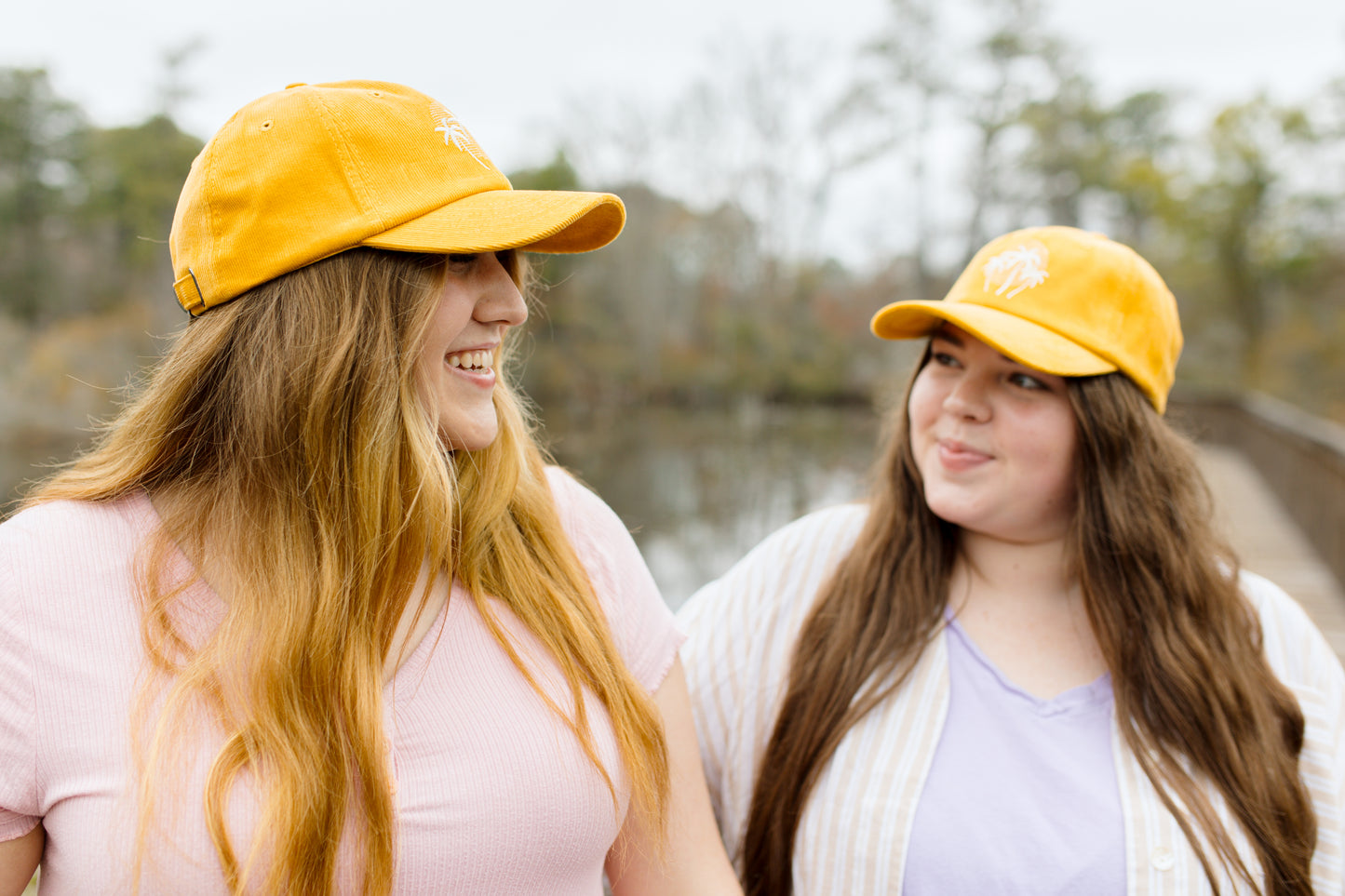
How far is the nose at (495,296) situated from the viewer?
121cm

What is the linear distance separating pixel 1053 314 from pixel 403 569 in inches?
42.8

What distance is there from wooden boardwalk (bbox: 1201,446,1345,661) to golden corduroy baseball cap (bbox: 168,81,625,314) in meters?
1.66

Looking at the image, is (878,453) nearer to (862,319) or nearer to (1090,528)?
(1090,528)

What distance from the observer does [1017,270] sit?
168 centimetres

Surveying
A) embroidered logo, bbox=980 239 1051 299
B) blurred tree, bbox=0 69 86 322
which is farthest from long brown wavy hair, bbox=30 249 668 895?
blurred tree, bbox=0 69 86 322

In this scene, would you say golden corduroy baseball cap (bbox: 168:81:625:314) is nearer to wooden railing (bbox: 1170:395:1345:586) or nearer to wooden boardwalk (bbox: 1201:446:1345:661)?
wooden railing (bbox: 1170:395:1345:586)

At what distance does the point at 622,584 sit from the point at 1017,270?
2.87 ft

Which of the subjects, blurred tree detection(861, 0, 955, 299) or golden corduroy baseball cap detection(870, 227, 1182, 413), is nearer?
golden corduroy baseball cap detection(870, 227, 1182, 413)

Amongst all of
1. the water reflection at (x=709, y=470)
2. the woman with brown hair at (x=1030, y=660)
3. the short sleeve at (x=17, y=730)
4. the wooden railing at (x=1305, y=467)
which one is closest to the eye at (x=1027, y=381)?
the woman with brown hair at (x=1030, y=660)

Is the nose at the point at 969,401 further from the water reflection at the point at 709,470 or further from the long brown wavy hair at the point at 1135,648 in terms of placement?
the water reflection at the point at 709,470

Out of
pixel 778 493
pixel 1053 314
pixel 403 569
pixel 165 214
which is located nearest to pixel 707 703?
pixel 403 569

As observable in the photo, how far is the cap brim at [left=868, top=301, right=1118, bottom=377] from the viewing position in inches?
59.7

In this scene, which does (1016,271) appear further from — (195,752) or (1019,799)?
(195,752)

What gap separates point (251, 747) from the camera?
3.33 ft
